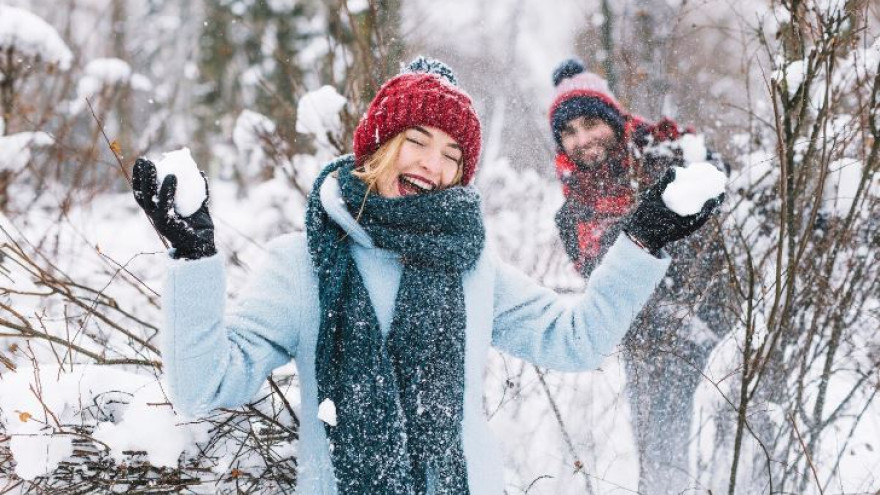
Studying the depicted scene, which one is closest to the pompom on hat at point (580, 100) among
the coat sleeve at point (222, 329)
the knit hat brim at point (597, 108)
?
the knit hat brim at point (597, 108)

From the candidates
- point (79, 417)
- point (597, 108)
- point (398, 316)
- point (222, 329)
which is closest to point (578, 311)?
point (398, 316)

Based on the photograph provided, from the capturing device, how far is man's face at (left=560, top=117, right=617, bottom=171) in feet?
7.73

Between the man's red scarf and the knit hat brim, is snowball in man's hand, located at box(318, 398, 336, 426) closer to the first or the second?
the man's red scarf

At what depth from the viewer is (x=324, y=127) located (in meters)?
2.83

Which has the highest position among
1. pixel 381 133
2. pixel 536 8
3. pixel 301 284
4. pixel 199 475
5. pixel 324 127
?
pixel 536 8

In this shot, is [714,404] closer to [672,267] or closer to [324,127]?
[672,267]

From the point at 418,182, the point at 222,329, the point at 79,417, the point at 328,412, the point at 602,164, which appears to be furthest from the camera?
the point at 602,164

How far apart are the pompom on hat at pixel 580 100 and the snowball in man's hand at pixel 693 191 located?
989mm

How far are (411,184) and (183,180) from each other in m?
0.57

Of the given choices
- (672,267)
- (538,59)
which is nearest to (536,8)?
(538,59)

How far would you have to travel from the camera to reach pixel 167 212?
1.11 m

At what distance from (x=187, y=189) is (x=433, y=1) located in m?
2.01

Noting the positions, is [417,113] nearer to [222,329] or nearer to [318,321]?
[318,321]

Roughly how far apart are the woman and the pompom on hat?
0.86 meters
